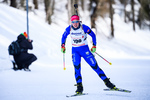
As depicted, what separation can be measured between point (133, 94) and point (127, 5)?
47.1 m

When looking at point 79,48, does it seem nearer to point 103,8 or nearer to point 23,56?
point 23,56

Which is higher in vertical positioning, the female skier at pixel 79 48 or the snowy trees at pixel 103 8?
the snowy trees at pixel 103 8

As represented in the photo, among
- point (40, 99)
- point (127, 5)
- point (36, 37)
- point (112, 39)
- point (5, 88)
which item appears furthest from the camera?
point (127, 5)

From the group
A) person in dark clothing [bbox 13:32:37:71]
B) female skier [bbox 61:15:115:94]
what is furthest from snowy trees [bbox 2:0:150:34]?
female skier [bbox 61:15:115:94]

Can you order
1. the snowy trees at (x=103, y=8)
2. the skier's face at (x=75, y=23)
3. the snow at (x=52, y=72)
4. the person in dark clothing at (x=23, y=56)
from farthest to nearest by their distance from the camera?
the snowy trees at (x=103, y=8) < the person in dark clothing at (x=23, y=56) < the skier's face at (x=75, y=23) < the snow at (x=52, y=72)

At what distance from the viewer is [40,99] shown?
4383 mm

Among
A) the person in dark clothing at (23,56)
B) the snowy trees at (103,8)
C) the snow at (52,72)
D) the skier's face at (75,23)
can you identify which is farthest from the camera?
the snowy trees at (103,8)

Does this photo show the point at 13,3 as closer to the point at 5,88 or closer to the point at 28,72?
the point at 28,72

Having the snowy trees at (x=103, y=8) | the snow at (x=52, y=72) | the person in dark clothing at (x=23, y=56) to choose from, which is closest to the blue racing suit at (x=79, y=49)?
the snow at (x=52, y=72)

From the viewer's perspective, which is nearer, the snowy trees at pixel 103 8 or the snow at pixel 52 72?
the snow at pixel 52 72

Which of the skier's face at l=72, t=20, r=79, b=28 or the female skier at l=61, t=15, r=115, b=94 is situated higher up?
the skier's face at l=72, t=20, r=79, b=28

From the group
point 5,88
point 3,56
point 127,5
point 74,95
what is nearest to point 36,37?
point 3,56

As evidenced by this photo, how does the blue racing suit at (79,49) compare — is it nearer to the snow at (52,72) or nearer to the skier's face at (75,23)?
the skier's face at (75,23)

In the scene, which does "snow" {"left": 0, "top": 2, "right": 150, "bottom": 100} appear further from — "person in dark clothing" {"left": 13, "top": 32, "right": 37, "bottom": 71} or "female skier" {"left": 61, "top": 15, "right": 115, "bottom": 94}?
"female skier" {"left": 61, "top": 15, "right": 115, "bottom": 94}
